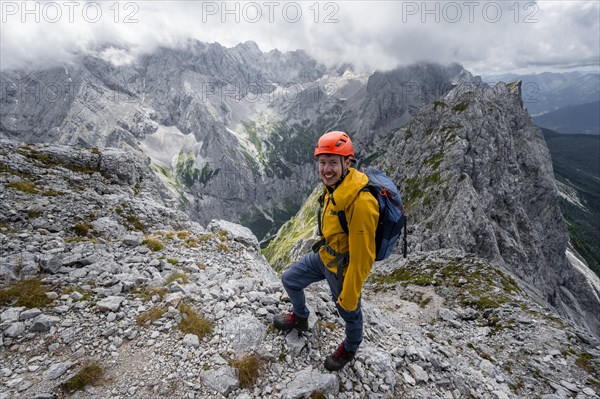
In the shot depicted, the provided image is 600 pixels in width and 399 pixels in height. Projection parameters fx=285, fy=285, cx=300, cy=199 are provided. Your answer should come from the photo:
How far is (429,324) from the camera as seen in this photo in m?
16.8

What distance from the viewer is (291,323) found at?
827cm

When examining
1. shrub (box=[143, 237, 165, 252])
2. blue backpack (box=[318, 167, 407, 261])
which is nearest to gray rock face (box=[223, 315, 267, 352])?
blue backpack (box=[318, 167, 407, 261])

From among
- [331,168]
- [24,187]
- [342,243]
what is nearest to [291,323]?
[342,243]

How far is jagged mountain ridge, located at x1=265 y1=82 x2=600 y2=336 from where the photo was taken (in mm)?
69938

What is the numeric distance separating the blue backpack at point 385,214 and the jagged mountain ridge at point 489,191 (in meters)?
64.3

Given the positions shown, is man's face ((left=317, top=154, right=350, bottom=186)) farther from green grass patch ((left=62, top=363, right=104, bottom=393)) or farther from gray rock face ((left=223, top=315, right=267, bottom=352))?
green grass patch ((left=62, top=363, right=104, bottom=393))

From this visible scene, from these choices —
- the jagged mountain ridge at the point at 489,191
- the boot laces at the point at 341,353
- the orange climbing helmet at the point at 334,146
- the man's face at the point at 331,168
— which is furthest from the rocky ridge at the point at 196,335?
the jagged mountain ridge at the point at 489,191

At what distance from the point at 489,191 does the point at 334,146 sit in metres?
93.5

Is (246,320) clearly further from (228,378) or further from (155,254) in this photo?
(155,254)

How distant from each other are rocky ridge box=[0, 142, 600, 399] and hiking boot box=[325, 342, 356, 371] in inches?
9.2

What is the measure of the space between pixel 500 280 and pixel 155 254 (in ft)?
81.4

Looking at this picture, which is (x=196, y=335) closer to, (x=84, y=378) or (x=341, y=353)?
(x=84, y=378)

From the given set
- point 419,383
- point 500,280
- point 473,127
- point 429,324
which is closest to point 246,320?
point 419,383

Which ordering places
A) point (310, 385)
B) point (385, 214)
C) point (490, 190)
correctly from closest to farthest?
point (385, 214)
point (310, 385)
point (490, 190)
